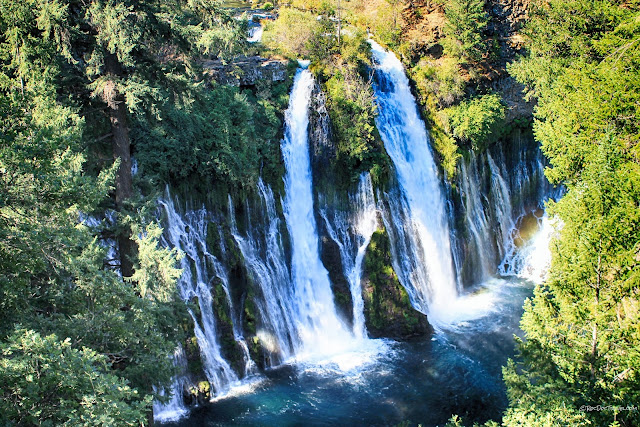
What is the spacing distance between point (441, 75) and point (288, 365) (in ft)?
53.3

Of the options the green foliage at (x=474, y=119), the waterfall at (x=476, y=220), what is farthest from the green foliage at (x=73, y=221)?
the waterfall at (x=476, y=220)

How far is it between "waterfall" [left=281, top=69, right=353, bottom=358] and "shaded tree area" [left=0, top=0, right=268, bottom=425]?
7667 millimetres

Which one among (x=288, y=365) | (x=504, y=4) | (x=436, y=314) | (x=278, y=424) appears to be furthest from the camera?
(x=504, y=4)

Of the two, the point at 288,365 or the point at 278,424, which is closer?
the point at 278,424

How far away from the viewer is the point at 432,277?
2267 cm

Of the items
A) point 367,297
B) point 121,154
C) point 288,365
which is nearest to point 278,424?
point 288,365

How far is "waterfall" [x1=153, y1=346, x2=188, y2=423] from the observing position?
48.1 feet

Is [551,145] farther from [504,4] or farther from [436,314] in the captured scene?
[504,4]

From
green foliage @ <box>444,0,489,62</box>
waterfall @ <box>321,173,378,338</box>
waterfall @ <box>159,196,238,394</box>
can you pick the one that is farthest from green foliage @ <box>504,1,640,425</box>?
green foliage @ <box>444,0,489,62</box>

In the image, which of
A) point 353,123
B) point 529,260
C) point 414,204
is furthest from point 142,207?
point 529,260

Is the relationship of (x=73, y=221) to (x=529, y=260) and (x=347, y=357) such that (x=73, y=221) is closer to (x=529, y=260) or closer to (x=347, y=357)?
(x=347, y=357)

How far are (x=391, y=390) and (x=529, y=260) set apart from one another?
1327 cm

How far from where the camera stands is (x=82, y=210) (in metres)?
8.41

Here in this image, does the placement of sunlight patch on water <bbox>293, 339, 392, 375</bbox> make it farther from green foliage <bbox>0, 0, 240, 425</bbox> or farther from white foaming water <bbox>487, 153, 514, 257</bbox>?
white foaming water <bbox>487, 153, 514, 257</bbox>
